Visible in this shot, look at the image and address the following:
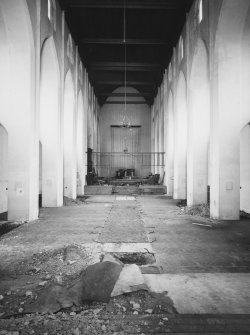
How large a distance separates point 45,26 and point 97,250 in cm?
723

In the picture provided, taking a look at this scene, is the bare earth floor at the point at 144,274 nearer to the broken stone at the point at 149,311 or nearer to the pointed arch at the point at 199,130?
the broken stone at the point at 149,311

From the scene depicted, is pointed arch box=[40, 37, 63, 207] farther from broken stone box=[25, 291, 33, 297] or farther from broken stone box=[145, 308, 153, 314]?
broken stone box=[145, 308, 153, 314]

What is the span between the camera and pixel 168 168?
14.8m

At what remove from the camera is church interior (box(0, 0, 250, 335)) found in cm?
347

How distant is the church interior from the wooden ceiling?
69 millimetres

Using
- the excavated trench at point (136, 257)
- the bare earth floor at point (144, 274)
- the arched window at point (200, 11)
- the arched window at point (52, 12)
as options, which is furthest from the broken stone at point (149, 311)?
the arched window at point (52, 12)

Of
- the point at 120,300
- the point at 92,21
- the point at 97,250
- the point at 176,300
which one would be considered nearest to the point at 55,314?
the point at 120,300

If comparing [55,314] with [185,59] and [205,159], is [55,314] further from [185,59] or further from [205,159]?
[185,59]

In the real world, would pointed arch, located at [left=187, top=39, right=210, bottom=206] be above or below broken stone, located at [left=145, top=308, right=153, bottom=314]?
above

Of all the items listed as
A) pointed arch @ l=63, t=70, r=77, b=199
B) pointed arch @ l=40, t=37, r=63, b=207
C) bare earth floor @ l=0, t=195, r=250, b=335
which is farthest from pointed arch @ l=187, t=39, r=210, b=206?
pointed arch @ l=63, t=70, r=77, b=199

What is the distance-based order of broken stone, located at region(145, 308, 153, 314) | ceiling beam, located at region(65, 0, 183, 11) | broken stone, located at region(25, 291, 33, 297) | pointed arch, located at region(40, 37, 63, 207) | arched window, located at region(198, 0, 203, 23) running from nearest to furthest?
broken stone, located at region(145, 308, 153, 314) < broken stone, located at region(25, 291, 33, 297) < arched window, located at region(198, 0, 203, 23) < pointed arch, located at region(40, 37, 63, 207) < ceiling beam, located at region(65, 0, 183, 11)

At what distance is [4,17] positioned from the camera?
678 centimetres

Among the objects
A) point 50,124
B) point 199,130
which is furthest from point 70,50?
point 199,130

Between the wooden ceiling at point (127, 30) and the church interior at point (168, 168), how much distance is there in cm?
7
